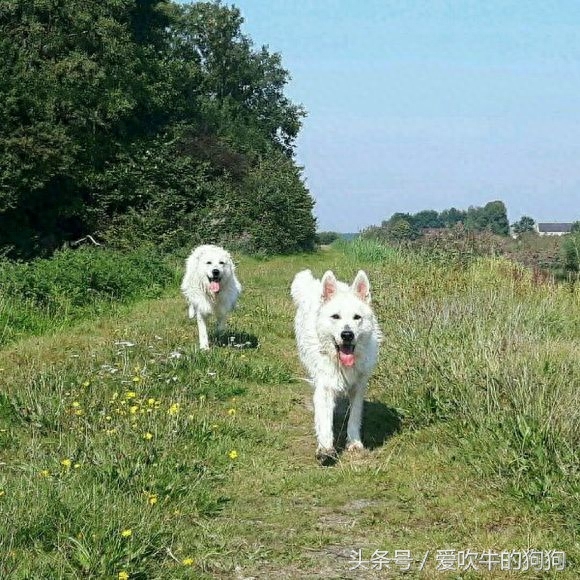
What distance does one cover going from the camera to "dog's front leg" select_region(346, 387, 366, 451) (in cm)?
600

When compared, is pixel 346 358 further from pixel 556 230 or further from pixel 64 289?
pixel 556 230

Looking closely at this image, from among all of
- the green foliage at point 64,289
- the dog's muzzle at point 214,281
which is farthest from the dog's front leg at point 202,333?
the green foliage at point 64,289

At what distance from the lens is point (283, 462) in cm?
576

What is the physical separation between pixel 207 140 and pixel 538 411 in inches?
1196

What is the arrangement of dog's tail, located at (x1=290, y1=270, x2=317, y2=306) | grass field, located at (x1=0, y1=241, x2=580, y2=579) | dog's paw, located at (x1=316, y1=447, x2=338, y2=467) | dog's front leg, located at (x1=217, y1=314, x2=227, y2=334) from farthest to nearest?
1. dog's front leg, located at (x1=217, y1=314, x2=227, y2=334)
2. dog's tail, located at (x1=290, y1=270, x2=317, y2=306)
3. dog's paw, located at (x1=316, y1=447, x2=338, y2=467)
4. grass field, located at (x1=0, y1=241, x2=580, y2=579)

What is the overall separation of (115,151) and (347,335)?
77.5 ft

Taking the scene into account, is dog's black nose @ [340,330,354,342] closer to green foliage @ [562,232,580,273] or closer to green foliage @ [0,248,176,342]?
green foliage @ [0,248,176,342]

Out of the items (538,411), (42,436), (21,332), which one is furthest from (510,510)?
(21,332)

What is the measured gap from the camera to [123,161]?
1095 inches

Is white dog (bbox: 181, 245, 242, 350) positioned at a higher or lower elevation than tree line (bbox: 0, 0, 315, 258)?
lower

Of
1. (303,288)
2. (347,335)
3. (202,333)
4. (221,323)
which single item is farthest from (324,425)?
(221,323)

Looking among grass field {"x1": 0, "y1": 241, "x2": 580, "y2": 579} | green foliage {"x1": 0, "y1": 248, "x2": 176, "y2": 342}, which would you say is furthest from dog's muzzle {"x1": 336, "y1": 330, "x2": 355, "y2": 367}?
green foliage {"x1": 0, "y1": 248, "x2": 176, "y2": 342}

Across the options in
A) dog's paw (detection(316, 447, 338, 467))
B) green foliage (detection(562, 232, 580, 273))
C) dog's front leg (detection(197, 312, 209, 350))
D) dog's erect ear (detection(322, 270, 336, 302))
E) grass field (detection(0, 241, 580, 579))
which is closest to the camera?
grass field (detection(0, 241, 580, 579))

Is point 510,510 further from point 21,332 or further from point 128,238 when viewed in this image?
point 128,238
